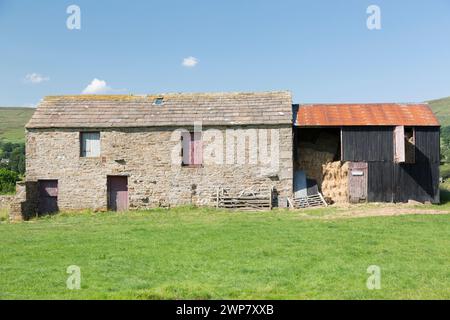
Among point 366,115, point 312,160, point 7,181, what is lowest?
point 7,181

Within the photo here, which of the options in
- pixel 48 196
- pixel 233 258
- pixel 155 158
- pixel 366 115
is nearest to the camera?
pixel 233 258

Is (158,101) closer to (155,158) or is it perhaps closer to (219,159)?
(155,158)

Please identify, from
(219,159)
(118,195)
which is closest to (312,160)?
(219,159)

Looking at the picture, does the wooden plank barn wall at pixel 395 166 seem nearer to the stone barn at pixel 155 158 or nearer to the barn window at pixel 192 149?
the stone barn at pixel 155 158

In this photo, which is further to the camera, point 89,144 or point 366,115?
point 366,115

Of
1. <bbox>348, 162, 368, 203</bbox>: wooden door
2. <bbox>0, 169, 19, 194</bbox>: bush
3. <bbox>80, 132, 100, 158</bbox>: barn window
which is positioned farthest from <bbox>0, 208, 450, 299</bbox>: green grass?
<bbox>0, 169, 19, 194</bbox>: bush

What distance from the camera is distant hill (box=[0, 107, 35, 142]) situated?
3359 inches

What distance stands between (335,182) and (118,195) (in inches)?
432

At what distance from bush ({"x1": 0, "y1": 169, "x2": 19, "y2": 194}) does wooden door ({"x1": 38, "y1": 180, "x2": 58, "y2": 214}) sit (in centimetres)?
1257

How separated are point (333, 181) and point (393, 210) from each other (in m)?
4.53

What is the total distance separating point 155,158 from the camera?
2398cm

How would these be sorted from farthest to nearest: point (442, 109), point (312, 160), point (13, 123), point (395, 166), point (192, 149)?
point (442, 109) → point (13, 123) → point (312, 160) → point (192, 149) → point (395, 166)

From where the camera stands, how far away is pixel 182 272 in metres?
9.73

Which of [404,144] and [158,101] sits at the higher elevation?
[158,101]
